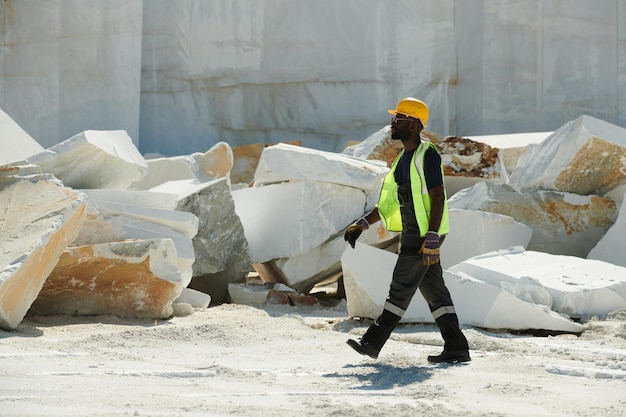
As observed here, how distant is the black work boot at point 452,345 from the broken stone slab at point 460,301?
1081mm

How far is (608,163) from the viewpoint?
7148mm

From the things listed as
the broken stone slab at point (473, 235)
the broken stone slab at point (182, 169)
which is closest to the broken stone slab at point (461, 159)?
the broken stone slab at point (182, 169)

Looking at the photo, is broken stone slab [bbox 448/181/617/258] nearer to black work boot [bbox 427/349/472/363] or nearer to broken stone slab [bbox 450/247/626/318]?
broken stone slab [bbox 450/247/626/318]

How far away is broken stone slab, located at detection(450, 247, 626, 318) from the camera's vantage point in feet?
17.5

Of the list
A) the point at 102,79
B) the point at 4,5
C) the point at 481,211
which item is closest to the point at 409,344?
the point at 481,211

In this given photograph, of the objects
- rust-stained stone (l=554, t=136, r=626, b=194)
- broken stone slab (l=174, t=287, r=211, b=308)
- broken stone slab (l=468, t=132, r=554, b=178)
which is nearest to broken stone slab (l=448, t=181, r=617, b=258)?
rust-stained stone (l=554, t=136, r=626, b=194)

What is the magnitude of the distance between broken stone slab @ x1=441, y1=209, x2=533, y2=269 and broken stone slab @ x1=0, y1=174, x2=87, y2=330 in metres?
2.75

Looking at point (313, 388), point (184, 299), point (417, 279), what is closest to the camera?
point (313, 388)

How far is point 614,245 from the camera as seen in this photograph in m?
6.64

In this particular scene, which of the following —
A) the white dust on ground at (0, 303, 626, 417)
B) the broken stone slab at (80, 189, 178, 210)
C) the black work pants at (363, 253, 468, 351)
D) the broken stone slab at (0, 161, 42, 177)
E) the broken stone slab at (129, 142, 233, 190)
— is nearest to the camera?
the white dust on ground at (0, 303, 626, 417)

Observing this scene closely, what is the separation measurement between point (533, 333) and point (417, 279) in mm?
1439

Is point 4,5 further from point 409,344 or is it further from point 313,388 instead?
point 313,388

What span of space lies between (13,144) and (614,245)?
4.18 meters

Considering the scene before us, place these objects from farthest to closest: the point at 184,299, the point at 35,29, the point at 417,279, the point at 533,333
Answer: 1. the point at 35,29
2. the point at 184,299
3. the point at 533,333
4. the point at 417,279
